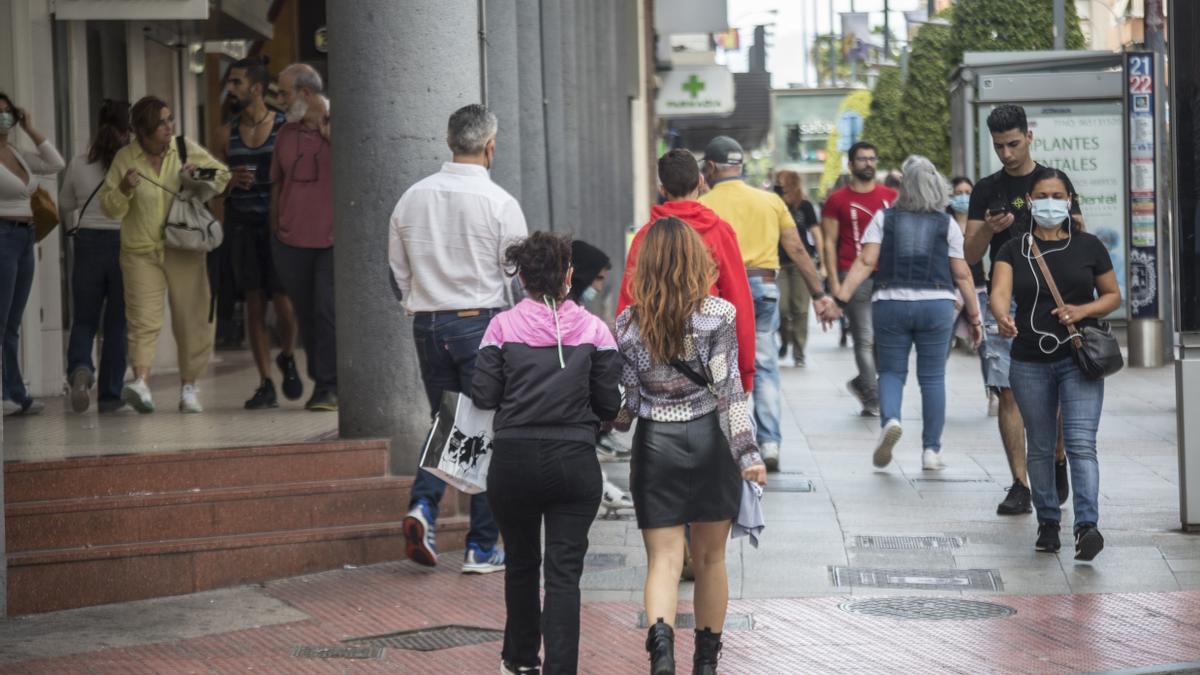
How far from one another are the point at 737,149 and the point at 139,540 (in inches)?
175

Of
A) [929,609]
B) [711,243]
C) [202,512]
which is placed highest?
[711,243]

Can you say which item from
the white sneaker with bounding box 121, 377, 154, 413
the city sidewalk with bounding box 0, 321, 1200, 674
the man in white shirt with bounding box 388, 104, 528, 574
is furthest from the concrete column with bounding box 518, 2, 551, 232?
the man in white shirt with bounding box 388, 104, 528, 574

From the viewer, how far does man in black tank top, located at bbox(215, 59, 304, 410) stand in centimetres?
1090

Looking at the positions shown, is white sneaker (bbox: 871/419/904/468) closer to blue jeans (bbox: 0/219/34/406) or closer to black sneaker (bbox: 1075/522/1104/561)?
black sneaker (bbox: 1075/522/1104/561)

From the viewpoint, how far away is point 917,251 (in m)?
11.0

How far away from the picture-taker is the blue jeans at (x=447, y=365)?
314 inches

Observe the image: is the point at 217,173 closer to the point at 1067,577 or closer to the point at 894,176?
the point at 1067,577

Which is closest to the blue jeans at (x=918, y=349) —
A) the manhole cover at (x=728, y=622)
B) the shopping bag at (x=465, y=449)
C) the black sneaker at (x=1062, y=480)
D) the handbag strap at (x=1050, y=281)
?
the black sneaker at (x=1062, y=480)

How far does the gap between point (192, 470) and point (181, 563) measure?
1.86 feet

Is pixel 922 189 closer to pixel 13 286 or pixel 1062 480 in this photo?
pixel 1062 480

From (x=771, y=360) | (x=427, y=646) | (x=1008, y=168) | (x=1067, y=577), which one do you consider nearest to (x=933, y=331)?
(x=771, y=360)

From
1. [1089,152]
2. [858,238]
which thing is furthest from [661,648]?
[1089,152]

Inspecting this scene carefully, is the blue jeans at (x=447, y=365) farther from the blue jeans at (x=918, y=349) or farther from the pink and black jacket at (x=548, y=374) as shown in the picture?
the blue jeans at (x=918, y=349)

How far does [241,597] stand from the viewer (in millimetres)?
7789
